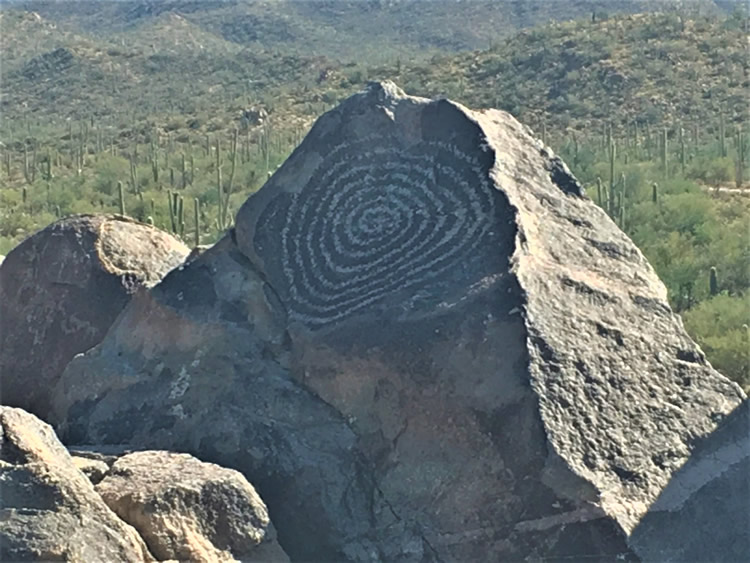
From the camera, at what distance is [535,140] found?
20.2ft

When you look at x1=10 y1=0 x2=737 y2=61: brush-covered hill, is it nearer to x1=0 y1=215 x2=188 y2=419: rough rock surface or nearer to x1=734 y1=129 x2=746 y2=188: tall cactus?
x1=734 y1=129 x2=746 y2=188: tall cactus

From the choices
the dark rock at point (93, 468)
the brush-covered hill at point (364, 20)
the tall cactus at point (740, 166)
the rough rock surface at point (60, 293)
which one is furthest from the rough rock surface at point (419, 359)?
the brush-covered hill at point (364, 20)

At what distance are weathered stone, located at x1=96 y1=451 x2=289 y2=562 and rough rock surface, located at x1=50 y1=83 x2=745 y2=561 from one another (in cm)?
30

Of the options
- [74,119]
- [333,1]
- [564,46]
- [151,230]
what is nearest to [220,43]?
[333,1]

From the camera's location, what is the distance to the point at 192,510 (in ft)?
A: 14.4

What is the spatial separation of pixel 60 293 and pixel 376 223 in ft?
7.00

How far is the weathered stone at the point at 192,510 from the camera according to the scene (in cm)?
428

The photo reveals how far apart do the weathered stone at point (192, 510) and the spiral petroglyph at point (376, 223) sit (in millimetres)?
1002

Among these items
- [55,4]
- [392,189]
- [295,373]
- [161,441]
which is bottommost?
[55,4]

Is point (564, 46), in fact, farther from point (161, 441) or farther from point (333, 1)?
point (333, 1)

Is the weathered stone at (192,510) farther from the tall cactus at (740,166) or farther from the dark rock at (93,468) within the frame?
the tall cactus at (740,166)

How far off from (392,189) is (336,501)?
5.23ft

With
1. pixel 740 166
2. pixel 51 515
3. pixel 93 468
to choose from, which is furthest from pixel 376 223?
pixel 740 166

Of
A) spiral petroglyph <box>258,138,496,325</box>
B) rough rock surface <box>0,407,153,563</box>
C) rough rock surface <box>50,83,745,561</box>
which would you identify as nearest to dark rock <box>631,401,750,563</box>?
rough rock surface <box>50,83,745,561</box>
